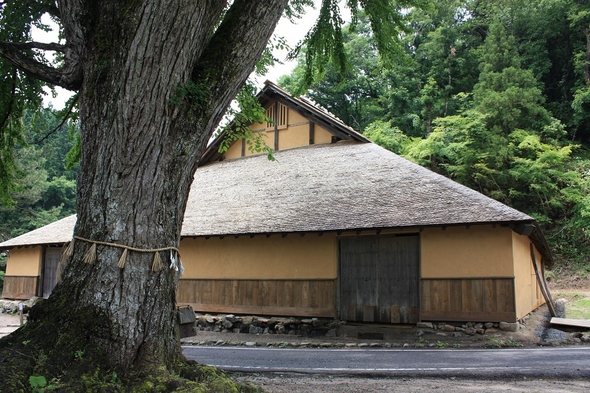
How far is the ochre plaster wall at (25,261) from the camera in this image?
767 inches

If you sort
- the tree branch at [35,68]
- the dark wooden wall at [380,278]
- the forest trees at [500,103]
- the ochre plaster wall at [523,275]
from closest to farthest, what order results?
the tree branch at [35,68]
the ochre plaster wall at [523,275]
the dark wooden wall at [380,278]
the forest trees at [500,103]

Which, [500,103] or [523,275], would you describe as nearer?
[523,275]

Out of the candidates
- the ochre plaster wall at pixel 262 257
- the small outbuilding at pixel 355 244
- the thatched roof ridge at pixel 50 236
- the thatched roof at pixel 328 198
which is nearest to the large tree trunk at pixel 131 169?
the small outbuilding at pixel 355 244

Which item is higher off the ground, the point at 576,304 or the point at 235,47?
the point at 235,47

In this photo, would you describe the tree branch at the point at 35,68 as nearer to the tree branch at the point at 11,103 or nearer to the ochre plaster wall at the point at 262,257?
the tree branch at the point at 11,103

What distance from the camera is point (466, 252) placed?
36.7ft

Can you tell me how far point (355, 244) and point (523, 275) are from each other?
4.97 meters

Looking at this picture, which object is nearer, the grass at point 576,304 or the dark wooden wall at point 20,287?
the grass at point 576,304

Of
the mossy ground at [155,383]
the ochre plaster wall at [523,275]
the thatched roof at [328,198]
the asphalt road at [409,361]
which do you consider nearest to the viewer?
the mossy ground at [155,383]

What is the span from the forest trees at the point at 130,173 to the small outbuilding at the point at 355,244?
18.7ft

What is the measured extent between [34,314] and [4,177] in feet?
12.5

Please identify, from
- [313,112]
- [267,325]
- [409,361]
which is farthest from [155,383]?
[313,112]

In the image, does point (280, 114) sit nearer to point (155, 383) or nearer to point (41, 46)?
point (41, 46)

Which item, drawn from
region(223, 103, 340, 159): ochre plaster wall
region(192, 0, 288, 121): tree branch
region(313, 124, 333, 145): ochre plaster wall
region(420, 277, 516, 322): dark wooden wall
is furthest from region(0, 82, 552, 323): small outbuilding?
region(192, 0, 288, 121): tree branch
